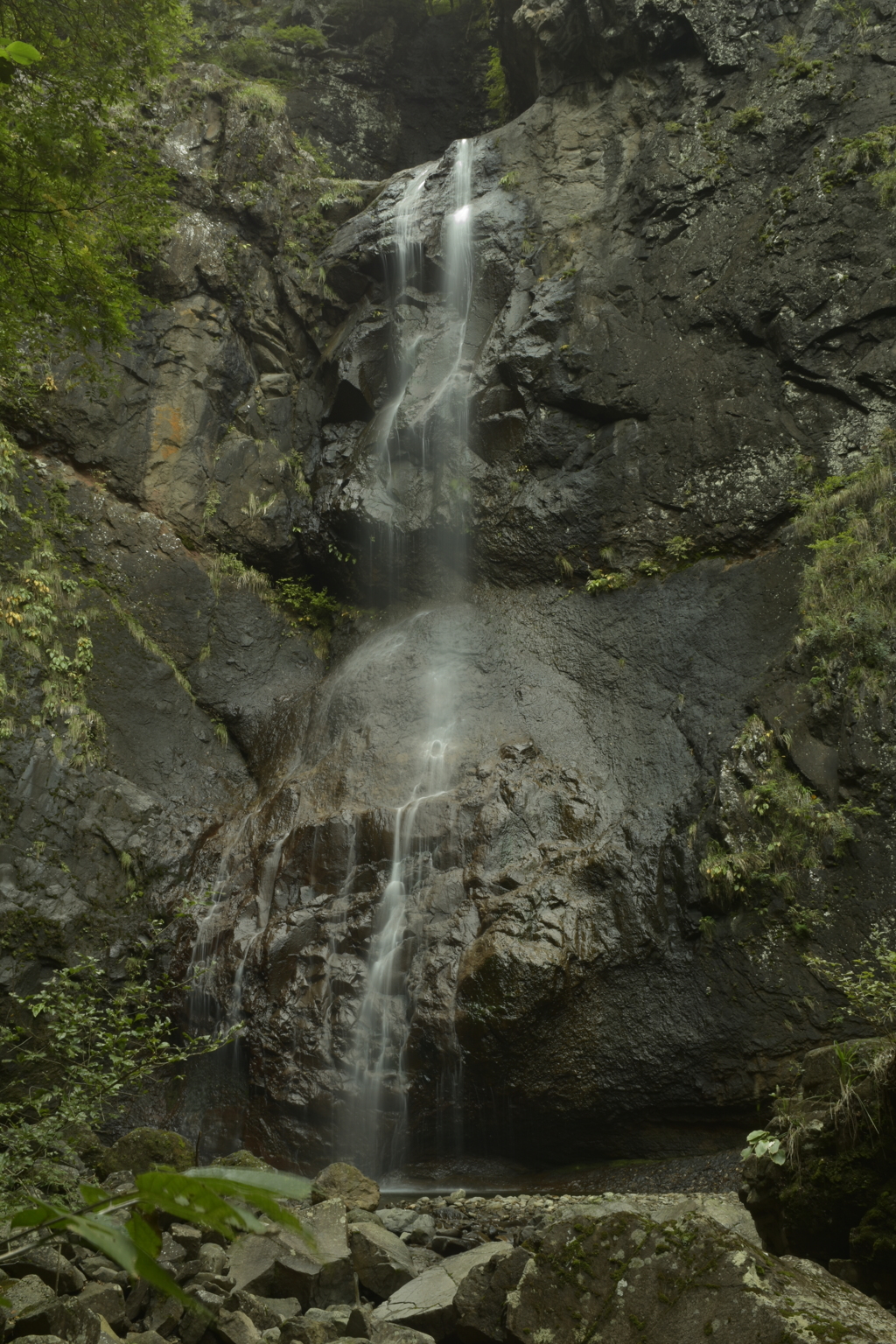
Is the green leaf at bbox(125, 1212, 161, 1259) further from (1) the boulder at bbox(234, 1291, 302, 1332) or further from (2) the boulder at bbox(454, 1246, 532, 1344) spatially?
(1) the boulder at bbox(234, 1291, 302, 1332)

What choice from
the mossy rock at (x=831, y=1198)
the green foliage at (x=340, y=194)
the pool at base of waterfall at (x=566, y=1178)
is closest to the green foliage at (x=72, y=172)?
the mossy rock at (x=831, y=1198)

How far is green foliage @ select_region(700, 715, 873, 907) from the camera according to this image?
7957 millimetres

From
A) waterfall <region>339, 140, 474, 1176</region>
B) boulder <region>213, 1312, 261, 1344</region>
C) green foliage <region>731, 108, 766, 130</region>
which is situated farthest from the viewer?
green foliage <region>731, 108, 766, 130</region>

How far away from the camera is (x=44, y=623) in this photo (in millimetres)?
11789

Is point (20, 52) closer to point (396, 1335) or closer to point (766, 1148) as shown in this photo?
point (766, 1148)

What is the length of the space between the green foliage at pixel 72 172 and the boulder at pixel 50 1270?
5.84 metres

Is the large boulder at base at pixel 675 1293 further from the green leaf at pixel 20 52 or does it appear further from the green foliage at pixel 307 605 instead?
the green foliage at pixel 307 605

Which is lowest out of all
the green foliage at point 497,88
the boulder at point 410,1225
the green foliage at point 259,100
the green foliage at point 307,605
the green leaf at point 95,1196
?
the boulder at point 410,1225

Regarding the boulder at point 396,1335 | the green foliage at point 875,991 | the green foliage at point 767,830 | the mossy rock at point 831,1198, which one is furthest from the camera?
the green foliage at point 767,830

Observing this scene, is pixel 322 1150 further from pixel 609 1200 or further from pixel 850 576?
pixel 850 576

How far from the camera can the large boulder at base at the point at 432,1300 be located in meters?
4.35

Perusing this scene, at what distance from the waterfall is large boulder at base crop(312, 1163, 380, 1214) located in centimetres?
156

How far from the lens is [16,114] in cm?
629

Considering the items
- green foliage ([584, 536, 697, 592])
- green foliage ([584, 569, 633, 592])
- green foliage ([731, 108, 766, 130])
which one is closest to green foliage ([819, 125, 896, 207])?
green foliage ([731, 108, 766, 130])
